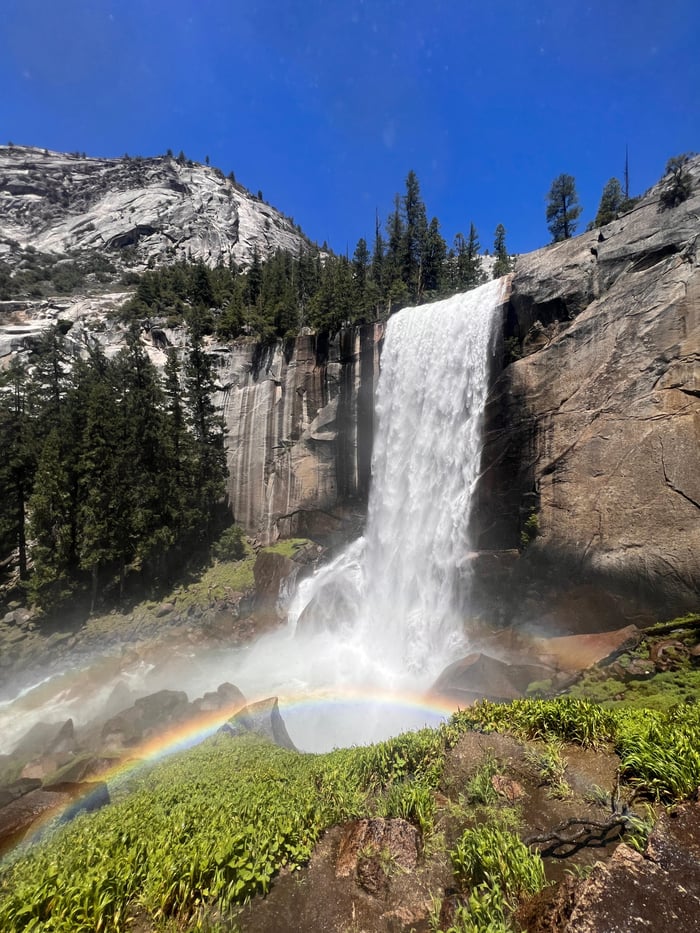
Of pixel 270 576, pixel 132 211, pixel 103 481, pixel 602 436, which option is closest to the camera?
pixel 602 436

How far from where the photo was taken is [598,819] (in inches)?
173

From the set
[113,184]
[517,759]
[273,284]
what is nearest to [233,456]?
[273,284]

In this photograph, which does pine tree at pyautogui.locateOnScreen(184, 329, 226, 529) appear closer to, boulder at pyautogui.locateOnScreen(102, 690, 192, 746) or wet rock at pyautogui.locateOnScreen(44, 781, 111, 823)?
boulder at pyautogui.locateOnScreen(102, 690, 192, 746)

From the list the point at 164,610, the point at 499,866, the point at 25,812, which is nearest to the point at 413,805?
the point at 499,866

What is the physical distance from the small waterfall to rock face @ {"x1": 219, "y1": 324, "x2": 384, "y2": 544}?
2579 millimetres

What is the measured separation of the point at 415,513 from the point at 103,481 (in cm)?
2011

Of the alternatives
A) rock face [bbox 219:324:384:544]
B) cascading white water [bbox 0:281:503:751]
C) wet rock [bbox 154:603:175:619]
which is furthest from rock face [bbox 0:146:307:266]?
wet rock [bbox 154:603:175:619]

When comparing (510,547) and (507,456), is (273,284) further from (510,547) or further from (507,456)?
(510,547)

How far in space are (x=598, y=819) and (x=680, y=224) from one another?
2023cm

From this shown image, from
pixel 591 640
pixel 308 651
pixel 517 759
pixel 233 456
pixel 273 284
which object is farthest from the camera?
pixel 273 284

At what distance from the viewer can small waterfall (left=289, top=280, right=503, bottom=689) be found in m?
18.6

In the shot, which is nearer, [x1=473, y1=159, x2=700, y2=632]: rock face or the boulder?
the boulder

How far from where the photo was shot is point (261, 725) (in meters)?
11.9

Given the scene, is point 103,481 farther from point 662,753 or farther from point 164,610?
point 662,753
